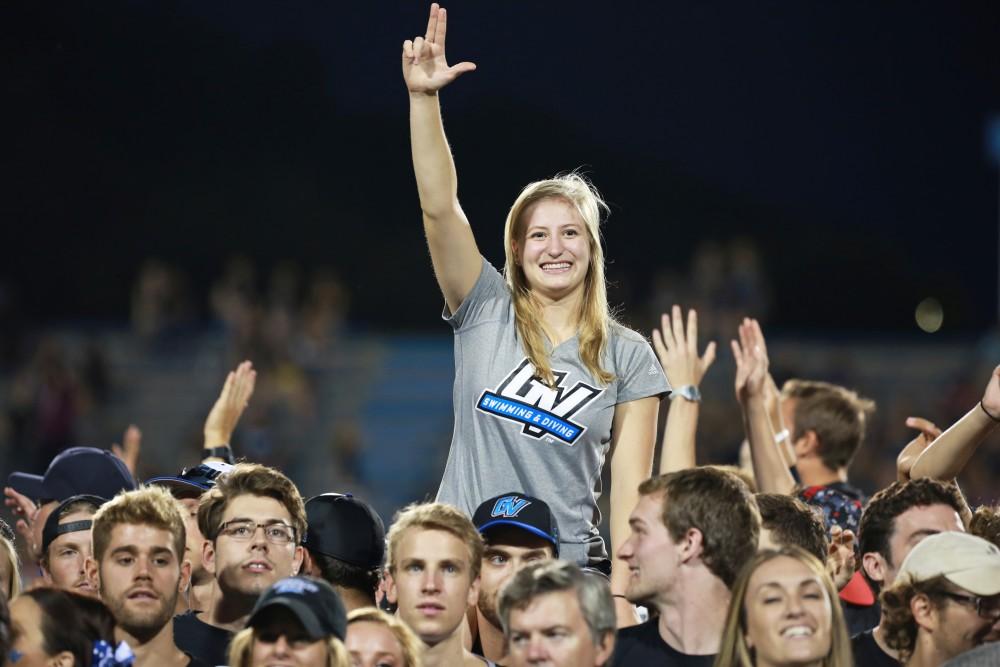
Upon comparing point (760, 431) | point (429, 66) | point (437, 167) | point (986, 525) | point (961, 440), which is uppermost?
point (429, 66)

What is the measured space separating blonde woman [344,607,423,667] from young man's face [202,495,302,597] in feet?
2.52

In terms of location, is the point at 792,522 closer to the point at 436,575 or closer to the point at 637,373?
the point at 637,373

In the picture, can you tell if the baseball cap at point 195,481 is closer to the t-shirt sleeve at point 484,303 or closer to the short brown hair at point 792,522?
the t-shirt sleeve at point 484,303

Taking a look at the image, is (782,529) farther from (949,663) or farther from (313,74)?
(313,74)

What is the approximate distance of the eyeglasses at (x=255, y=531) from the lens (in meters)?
4.67

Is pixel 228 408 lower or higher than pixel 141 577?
higher

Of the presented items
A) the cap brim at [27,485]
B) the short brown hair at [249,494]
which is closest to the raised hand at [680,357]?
the short brown hair at [249,494]

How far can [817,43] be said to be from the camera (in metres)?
17.4

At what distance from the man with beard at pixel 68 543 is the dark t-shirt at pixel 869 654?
8.33ft

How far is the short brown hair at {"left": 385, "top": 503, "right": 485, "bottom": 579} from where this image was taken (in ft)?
14.0

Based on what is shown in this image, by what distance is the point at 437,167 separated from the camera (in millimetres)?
4465

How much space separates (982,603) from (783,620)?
0.72 meters

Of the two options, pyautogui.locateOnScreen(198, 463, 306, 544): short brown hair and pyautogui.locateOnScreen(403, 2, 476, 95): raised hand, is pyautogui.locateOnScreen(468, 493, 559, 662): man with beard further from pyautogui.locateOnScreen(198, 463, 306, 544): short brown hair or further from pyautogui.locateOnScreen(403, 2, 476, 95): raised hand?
pyautogui.locateOnScreen(403, 2, 476, 95): raised hand

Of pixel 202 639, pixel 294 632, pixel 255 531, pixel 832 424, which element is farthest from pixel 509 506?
pixel 832 424
